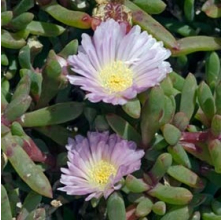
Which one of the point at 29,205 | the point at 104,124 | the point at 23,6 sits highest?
the point at 23,6

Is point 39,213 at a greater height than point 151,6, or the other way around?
point 151,6

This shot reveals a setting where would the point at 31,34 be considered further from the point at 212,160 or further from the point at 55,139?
the point at 212,160

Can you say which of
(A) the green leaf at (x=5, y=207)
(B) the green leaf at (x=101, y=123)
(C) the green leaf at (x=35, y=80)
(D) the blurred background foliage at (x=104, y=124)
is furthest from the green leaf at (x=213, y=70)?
(A) the green leaf at (x=5, y=207)

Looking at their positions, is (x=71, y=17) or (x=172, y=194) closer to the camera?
(x=172, y=194)

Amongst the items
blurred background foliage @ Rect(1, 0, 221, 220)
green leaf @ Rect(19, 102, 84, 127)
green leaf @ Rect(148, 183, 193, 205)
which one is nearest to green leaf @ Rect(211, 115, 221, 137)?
blurred background foliage @ Rect(1, 0, 221, 220)

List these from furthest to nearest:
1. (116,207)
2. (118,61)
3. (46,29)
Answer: (46,29) → (118,61) → (116,207)

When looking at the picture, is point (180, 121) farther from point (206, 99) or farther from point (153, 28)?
point (153, 28)

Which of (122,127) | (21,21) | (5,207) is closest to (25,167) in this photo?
(5,207)
